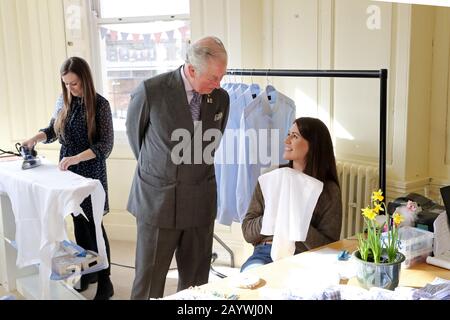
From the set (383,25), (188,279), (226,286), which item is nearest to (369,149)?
(383,25)

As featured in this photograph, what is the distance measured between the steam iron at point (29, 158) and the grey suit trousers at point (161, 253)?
0.62 metres

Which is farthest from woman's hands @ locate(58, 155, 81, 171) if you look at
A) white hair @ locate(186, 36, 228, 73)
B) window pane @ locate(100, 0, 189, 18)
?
window pane @ locate(100, 0, 189, 18)

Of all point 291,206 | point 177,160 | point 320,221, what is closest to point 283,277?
point 291,206

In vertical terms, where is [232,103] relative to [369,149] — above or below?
above

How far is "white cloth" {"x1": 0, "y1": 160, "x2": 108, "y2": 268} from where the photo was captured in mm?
1769

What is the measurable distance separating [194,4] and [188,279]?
1552 millimetres

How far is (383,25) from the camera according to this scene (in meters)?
2.11

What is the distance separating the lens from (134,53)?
10.7ft

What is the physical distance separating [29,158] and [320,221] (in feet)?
4.22

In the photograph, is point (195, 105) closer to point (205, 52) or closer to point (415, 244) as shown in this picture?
point (205, 52)

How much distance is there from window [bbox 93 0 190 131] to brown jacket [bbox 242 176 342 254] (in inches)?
63.4

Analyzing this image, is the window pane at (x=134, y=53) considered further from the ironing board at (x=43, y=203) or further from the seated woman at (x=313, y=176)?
the seated woman at (x=313, y=176)

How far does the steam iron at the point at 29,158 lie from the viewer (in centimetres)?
217
